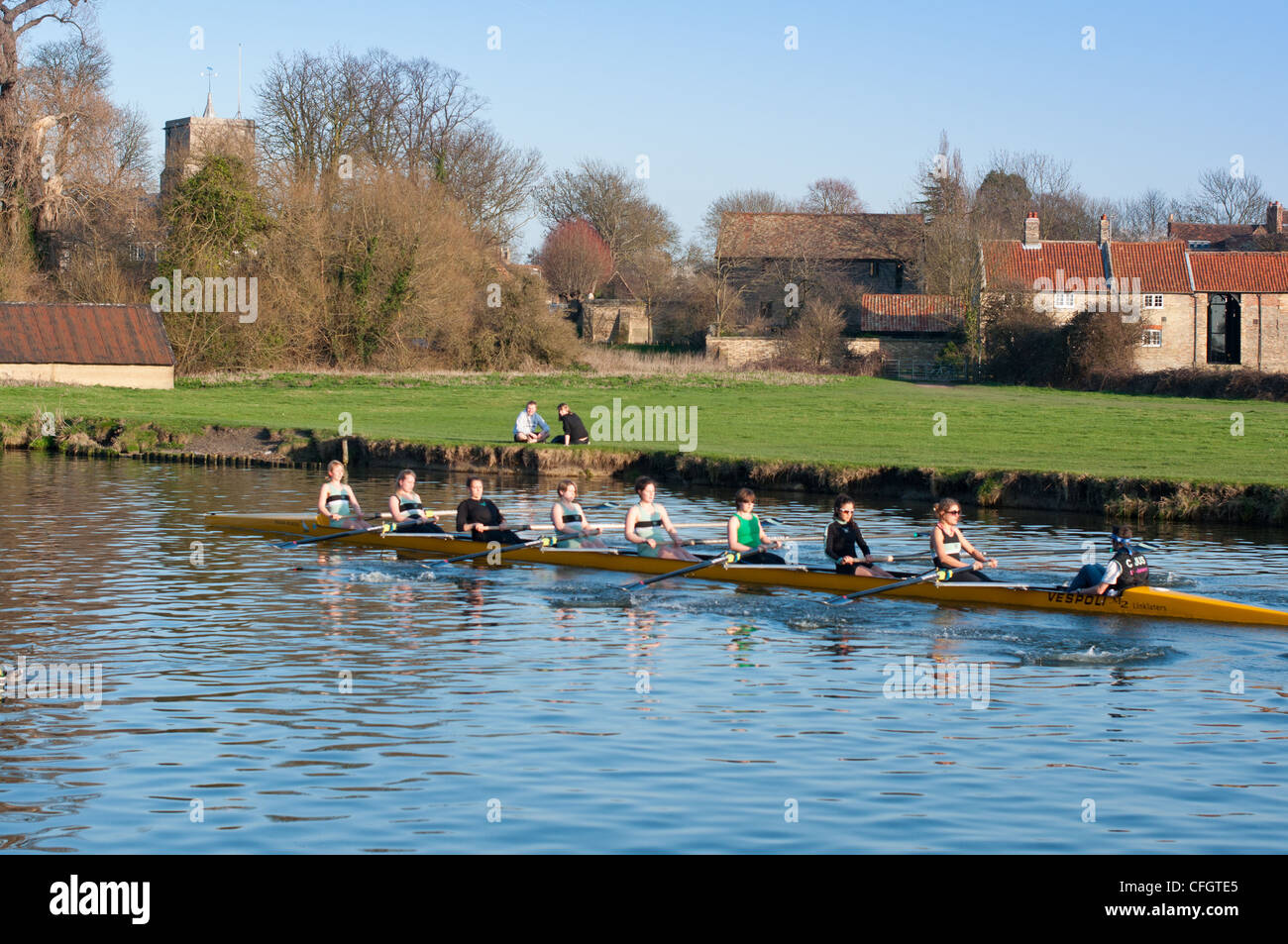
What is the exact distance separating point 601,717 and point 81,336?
146 feet

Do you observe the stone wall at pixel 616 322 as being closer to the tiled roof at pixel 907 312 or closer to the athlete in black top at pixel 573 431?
the tiled roof at pixel 907 312

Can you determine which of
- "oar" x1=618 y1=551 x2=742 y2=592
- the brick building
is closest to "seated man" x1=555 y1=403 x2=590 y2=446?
"oar" x1=618 y1=551 x2=742 y2=592

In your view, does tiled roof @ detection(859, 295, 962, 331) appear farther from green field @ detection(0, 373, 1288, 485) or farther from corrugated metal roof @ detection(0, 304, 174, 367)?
corrugated metal roof @ detection(0, 304, 174, 367)

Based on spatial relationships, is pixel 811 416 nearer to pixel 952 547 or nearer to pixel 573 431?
pixel 573 431

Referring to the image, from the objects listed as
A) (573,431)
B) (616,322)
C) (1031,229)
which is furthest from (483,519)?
(616,322)

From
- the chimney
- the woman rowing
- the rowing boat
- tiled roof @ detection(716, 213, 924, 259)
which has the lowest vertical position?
the rowing boat

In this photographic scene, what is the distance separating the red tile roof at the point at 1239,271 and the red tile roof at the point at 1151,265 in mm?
641

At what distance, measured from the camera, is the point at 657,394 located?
163 feet

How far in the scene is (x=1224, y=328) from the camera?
65.9 m

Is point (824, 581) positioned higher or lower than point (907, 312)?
lower

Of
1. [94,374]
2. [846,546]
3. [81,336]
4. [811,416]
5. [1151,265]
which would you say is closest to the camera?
[846,546]

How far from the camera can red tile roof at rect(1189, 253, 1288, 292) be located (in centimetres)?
6494

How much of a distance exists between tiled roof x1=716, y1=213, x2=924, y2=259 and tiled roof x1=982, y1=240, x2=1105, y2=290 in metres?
13.4

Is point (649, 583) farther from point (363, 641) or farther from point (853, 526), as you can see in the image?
point (363, 641)
